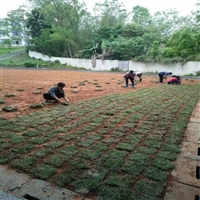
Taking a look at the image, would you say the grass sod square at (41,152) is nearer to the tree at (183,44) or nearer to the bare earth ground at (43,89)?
the bare earth ground at (43,89)

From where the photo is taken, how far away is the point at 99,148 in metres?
3.16

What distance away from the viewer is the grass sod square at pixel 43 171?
2377mm

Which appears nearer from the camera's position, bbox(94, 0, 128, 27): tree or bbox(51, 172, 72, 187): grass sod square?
bbox(51, 172, 72, 187): grass sod square

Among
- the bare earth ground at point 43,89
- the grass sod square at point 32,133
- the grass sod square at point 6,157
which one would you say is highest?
the bare earth ground at point 43,89

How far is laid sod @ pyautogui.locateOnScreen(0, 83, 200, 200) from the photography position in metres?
2.29

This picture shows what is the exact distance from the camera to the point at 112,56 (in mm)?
27828

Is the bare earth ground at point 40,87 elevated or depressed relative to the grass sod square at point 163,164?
elevated

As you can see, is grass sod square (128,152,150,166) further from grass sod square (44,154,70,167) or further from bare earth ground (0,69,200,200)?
grass sod square (44,154,70,167)

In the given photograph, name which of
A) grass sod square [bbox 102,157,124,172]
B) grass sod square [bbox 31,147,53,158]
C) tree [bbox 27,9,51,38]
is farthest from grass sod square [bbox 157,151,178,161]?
tree [bbox 27,9,51,38]

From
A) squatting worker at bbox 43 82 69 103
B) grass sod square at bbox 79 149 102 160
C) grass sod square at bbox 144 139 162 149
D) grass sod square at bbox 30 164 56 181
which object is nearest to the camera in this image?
grass sod square at bbox 30 164 56 181

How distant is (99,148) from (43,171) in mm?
973

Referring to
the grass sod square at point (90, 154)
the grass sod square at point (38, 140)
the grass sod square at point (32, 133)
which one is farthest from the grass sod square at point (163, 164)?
the grass sod square at point (32, 133)

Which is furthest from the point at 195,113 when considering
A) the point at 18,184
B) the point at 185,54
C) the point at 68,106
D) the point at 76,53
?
the point at 76,53

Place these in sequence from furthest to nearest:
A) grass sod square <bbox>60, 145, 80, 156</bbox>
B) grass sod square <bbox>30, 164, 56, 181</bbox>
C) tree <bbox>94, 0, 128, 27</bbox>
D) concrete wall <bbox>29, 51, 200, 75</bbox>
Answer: tree <bbox>94, 0, 128, 27</bbox> → concrete wall <bbox>29, 51, 200, 75</bbox> → grass sod square <bbox>60, 145, 80, 156</bbox> → grass sod square <bbox>30, 164, 56, 181</bbox>
